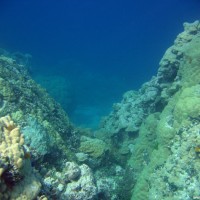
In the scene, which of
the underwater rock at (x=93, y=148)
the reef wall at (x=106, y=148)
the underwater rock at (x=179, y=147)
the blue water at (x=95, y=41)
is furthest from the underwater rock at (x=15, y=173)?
the blue water at (x=95, y=41)

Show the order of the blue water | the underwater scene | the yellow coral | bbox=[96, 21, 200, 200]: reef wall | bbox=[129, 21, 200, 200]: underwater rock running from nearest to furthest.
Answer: the yellow coral, the underwater scene, bbox=[129, 21, 200, 200]: underwater rock, bbox=[96, 21, 200, 200]: reef wall, the blue water

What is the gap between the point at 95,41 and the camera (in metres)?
Result: 96.4

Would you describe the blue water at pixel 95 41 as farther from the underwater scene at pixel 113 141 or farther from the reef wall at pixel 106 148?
the reef wall at pixel 106 148

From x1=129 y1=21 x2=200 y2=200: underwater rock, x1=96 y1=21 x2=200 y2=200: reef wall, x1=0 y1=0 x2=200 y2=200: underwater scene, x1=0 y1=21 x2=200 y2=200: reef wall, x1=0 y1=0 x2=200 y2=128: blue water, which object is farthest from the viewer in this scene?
x1=0 y1=0 x2=200 y2=128: blue water

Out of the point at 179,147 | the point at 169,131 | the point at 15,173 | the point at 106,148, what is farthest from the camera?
the point at 106,148

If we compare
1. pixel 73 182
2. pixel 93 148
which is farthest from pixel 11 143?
pixel 93 148

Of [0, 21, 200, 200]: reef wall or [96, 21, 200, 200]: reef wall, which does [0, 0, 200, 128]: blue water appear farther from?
[0, 21, 200, 200]: reef wall

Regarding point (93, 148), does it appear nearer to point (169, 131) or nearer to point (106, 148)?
point (106, 148)

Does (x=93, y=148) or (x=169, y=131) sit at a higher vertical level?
(x=93, y=148)

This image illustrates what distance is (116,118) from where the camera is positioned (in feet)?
49.5

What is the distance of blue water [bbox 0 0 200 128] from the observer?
3734cm

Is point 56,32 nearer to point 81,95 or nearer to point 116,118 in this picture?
point 81,95

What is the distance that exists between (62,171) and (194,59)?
18.3 feet

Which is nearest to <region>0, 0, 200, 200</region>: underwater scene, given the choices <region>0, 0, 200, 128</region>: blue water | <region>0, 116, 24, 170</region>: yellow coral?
<region>0, 116, 24, 170</region>: yellow coral
